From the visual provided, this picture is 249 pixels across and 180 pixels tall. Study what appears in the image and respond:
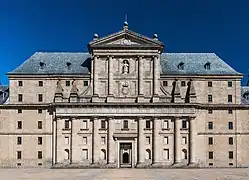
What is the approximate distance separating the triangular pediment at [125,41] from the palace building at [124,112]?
0.16 meters

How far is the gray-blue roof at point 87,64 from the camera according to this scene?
8112cm

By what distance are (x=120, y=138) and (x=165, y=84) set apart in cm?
1195

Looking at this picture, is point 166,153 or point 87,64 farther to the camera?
point 87,64

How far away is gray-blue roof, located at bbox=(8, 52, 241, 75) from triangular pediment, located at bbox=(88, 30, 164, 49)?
5892mm

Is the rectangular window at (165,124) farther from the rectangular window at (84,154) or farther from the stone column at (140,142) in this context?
the rectangular window at (84,154)

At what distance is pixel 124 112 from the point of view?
250 ft

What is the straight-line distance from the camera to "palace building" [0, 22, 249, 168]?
250 feet

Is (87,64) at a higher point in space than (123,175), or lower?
higher

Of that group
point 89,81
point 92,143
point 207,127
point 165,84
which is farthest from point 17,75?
A: point 207,127

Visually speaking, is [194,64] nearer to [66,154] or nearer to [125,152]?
[125,152]

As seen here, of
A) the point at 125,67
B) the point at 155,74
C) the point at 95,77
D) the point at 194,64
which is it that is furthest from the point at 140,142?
the point at 194,64

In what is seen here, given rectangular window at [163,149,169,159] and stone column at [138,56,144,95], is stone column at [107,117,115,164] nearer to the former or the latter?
stone column at [138,56,144,95]

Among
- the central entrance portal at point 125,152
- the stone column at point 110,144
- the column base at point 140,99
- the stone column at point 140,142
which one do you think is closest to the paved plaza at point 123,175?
the stone column at point 140,142

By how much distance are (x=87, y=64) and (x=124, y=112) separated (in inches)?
462
